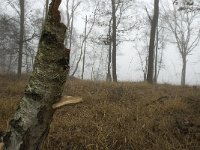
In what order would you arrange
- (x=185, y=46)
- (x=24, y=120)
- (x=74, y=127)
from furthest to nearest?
(x=185, y=46)
(x=74, y=127)
(x=24, y=120)

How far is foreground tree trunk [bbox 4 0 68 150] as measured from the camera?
7.92ft

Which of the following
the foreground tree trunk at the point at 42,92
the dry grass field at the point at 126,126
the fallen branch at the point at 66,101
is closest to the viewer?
the foreground tree trunk at the point at 42,92

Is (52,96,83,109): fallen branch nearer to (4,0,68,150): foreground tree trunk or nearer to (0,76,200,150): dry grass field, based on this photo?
(4,0,68,150): foreground tree trunk

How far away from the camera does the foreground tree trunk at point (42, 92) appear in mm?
2414

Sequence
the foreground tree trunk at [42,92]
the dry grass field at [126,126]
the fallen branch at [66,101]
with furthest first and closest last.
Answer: the dry grass field at [126,126] < the fallen branch at [66,101] < the foreground tree trunk at [42,92]

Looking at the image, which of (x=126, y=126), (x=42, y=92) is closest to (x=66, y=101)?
(x=42, y=92)

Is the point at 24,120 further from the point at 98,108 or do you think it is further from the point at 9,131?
the point at 98,108

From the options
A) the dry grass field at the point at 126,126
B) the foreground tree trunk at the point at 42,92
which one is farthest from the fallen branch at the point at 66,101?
the dry grass field at the point at 126,126

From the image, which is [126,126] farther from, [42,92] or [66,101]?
[42,92]

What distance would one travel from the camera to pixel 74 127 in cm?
519

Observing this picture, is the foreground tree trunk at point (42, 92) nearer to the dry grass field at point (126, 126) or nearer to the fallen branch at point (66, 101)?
the fallen branch at point (66, 101)

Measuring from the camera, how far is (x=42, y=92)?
2424 mm

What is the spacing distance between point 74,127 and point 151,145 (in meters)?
1.63

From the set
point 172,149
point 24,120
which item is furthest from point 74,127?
point 24,120
